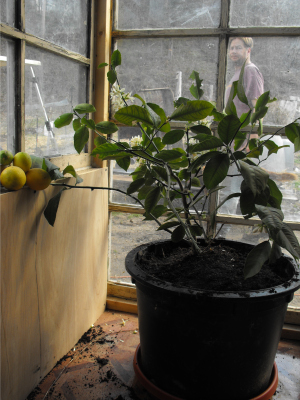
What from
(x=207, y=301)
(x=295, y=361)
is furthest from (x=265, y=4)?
(x=295, y=361)

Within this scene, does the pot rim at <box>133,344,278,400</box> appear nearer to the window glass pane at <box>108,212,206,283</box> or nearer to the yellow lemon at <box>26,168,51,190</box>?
the window glass pane at <box>108,212,206,283</box>

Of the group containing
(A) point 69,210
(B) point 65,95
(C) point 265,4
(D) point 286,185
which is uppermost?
(C) point 265,4

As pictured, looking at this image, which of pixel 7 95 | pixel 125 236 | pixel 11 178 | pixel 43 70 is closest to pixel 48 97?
pixel 43 70

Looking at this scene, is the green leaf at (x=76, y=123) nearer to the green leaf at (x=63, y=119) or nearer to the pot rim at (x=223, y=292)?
the green leaf at (x=63, y=119)

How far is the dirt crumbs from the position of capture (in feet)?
3.92

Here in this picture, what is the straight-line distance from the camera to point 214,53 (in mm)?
1532

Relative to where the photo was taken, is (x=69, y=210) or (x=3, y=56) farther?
(x=69, y=210)

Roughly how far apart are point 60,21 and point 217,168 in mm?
906

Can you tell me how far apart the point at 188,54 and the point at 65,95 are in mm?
583

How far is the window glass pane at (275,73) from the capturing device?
4.73 ft

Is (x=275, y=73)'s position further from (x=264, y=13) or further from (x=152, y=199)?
(x=152, y=199)

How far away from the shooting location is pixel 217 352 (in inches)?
40.2

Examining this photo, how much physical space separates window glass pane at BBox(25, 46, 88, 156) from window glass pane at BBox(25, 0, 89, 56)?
0.07 meters

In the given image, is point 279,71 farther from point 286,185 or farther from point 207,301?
point 207,301
